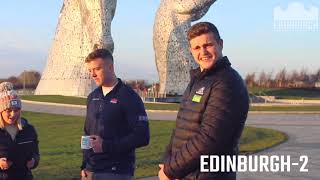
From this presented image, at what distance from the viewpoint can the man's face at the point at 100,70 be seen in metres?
4.06

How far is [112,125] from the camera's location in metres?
4.14

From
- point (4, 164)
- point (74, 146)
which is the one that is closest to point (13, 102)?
point (4, 164)

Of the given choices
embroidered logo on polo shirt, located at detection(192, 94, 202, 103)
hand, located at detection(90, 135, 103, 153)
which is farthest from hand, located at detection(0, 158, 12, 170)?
embroidered logo on polo shirt, located at detection(192, 94, 202, 103)

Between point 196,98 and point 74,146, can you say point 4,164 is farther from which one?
point 74,146

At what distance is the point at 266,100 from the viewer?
43.2 metres

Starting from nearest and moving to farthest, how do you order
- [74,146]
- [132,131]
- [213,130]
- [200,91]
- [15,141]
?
1. [213,130]
2. [200,91]
3. [132,131]
4. [15,141]
5. [74,146]

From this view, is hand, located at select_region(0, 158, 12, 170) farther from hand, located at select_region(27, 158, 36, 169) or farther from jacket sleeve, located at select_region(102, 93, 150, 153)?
jacket sleeve, located at select_region(102, 93, 150, 153)

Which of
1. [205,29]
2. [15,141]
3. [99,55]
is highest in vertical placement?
[205,29]

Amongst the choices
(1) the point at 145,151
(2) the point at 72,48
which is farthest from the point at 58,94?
(1) the point at 145,151

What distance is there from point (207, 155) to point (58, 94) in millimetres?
32418

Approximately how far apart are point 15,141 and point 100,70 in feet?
2.99

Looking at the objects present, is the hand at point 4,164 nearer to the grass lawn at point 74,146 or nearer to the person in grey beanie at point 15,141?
the person in grey beanie at point 15,141

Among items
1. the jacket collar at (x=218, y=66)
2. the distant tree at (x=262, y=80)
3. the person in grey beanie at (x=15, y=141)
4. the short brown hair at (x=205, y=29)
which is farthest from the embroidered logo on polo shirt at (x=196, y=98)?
the distant tree at (x=262, y=80)

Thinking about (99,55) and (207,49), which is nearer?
(207,49)
